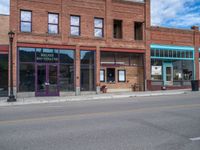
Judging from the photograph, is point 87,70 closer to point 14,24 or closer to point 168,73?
point 14,24

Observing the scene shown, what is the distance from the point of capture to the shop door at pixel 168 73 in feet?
90.2

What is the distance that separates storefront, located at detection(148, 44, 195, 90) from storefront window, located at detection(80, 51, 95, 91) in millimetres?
6674

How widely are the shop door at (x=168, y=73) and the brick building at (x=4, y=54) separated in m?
17.2

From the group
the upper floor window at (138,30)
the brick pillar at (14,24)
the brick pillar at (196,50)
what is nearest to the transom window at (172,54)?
the brick pillar at (196,50)

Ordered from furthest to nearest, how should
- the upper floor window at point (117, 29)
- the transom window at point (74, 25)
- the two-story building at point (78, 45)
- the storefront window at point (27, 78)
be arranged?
the upper floor window at point (117, 29), the transom window at point (74, 25), the two-story building at point (78, 45), the storefront window at point (27, 78)

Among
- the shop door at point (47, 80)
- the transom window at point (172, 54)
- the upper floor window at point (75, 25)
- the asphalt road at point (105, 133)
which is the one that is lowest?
the asphalt road at point (105, 133)

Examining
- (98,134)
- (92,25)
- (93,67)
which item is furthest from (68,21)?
(98,134)

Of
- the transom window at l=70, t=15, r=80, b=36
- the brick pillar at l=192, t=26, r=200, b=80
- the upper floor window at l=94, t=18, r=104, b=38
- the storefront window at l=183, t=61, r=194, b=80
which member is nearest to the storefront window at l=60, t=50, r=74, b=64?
the transom window at l=70, t=15, r=80, b=36

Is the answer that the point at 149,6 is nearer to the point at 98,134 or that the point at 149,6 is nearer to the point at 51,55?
the point at 51,55

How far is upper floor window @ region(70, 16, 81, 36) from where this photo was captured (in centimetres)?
2280

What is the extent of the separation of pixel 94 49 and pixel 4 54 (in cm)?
832

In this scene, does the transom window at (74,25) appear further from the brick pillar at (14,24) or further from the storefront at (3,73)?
the storefront at (3,73)

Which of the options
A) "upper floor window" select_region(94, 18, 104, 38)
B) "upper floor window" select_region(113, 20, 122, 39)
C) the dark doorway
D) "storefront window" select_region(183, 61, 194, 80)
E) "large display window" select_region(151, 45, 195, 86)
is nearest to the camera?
"upper floor window" select_region(94, 18, 104, 38)

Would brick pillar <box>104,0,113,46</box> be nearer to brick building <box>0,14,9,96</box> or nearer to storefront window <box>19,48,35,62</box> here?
storefront window <box>19,48,35,62</box>
